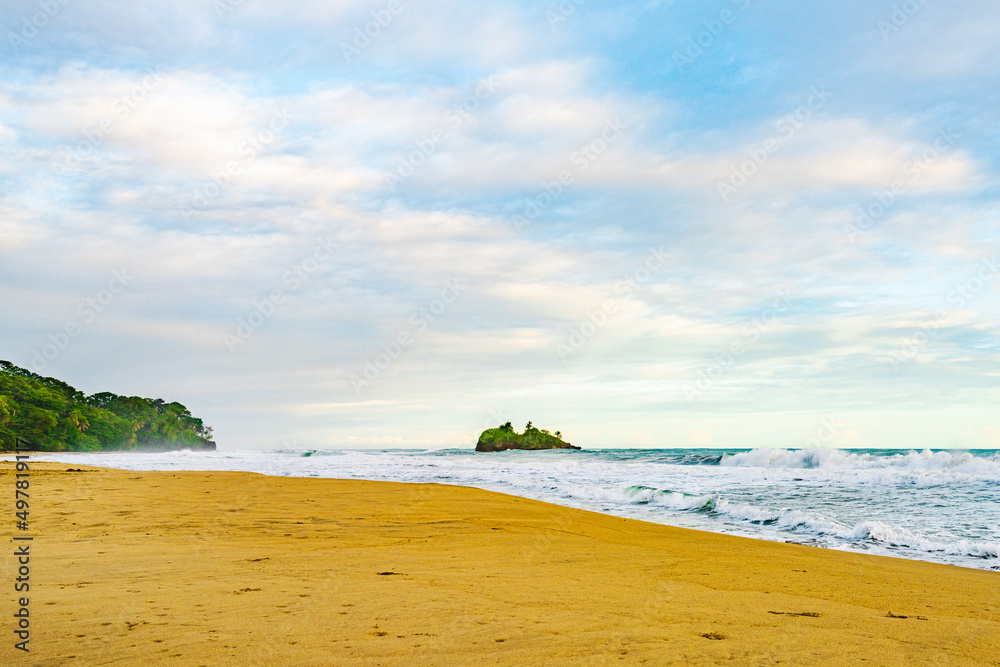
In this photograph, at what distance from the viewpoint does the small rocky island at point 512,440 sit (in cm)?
9606

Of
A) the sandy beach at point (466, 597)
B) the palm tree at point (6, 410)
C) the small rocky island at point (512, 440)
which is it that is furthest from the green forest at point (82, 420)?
the sandy beach at point (466, 597)

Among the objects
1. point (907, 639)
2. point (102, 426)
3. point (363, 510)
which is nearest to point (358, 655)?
point (907, 639)

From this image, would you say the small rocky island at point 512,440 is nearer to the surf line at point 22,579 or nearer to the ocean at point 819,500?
the ocean at point 819,500

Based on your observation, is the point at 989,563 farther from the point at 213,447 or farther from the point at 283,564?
the point at 213,447

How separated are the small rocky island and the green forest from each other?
4885 centimetres

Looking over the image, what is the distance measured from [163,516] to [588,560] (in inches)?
333

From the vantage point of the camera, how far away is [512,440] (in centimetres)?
9662

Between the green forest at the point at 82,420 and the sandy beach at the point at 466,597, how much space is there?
192 feet

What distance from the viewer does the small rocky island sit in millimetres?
96062

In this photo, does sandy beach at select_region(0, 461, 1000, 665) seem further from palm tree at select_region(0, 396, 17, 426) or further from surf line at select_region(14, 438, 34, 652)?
palm tree at select_region(0, 396, 17, 426)

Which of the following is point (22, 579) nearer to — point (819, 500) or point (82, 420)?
point (819, 500)

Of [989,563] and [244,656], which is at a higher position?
[244,656]

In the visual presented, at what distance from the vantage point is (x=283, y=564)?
738cm

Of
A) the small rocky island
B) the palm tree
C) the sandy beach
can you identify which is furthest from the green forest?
the sandy beach
